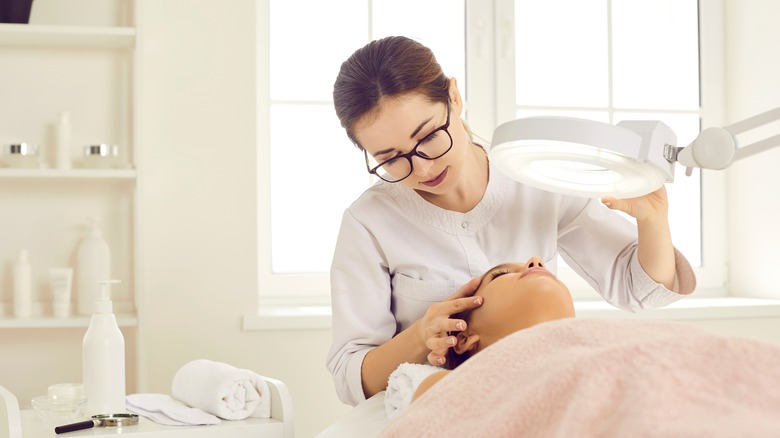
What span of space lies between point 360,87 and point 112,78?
115cm

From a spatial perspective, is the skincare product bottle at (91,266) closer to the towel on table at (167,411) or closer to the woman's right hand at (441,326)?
the towel on table at (167,411)

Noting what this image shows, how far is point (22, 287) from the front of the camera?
2289 millimetres

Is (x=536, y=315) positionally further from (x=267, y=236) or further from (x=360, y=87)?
(x=267, y=236)

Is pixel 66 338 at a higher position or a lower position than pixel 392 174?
lower

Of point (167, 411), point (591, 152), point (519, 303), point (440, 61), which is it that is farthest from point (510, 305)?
point (440, 61)

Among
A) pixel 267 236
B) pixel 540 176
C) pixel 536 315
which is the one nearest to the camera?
pixel 540 176

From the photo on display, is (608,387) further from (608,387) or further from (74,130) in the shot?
(74,130)

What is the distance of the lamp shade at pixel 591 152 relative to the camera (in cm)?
103

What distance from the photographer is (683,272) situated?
1723 mm

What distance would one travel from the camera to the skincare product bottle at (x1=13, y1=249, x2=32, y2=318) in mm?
2283

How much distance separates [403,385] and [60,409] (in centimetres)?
81

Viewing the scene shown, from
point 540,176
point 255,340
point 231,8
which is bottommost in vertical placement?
point 255,340

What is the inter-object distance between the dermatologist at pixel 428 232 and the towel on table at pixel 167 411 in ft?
0.90

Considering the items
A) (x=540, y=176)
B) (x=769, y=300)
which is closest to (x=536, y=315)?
(x=540, y=176)
